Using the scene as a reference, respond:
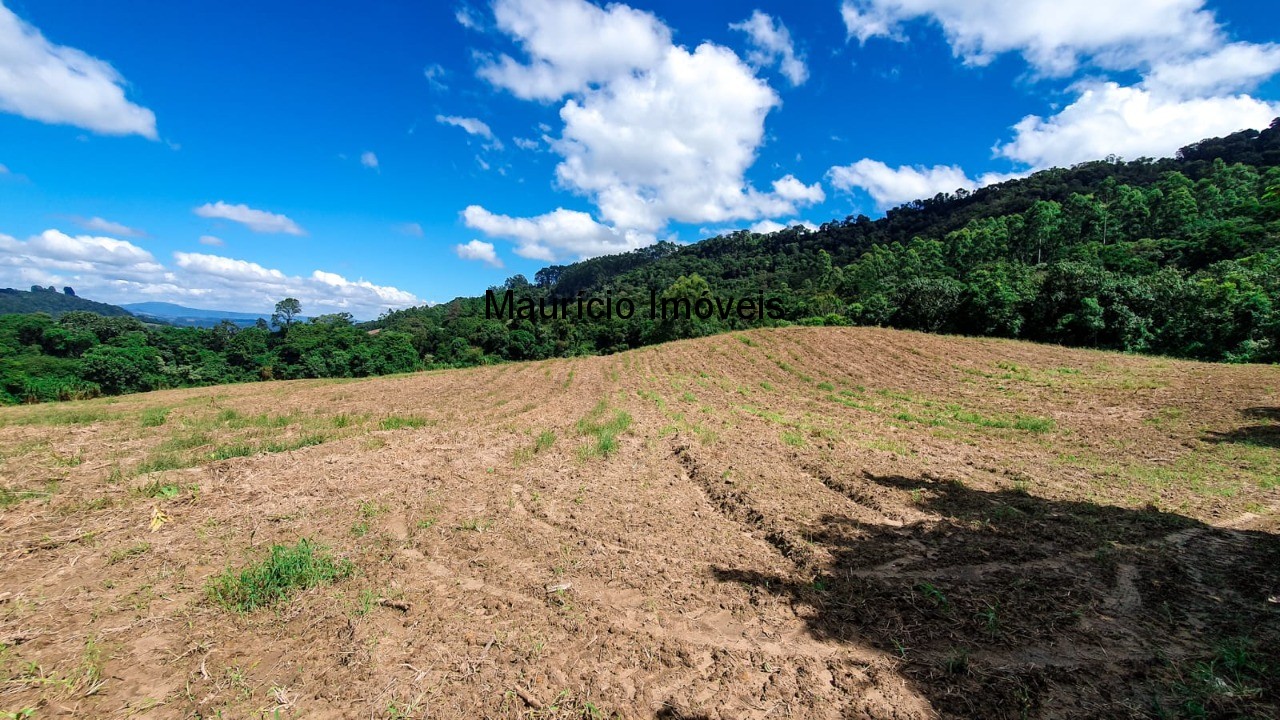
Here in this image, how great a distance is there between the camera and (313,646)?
352 centimetres

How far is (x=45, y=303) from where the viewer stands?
132m

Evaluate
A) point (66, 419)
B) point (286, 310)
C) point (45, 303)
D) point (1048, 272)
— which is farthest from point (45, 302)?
point (1048, 272)

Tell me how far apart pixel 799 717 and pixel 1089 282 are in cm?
3773

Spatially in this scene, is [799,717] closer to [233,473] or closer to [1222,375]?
[233,473]

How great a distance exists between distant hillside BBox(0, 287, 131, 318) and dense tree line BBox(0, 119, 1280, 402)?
110469mm

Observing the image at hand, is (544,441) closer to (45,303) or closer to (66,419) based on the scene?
(66,419)

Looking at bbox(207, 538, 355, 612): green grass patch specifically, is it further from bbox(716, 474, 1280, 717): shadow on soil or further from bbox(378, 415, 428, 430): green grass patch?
bbox(378, 415, 428, 430): green grass patch

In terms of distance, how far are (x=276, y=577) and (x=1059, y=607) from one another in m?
7.56

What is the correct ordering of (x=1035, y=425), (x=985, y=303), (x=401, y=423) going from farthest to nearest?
(x=985, y=303) → (x=401, y=423) → (x=1035, y=425)

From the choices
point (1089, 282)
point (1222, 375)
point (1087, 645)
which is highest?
point (1089, 282)

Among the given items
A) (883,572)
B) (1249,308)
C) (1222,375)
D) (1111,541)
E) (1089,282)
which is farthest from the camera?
(1089,282)

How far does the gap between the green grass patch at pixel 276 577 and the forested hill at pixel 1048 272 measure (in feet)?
38.9

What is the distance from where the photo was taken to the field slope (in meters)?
3.13

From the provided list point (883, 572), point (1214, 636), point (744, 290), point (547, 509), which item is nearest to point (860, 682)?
point (883, 572)
